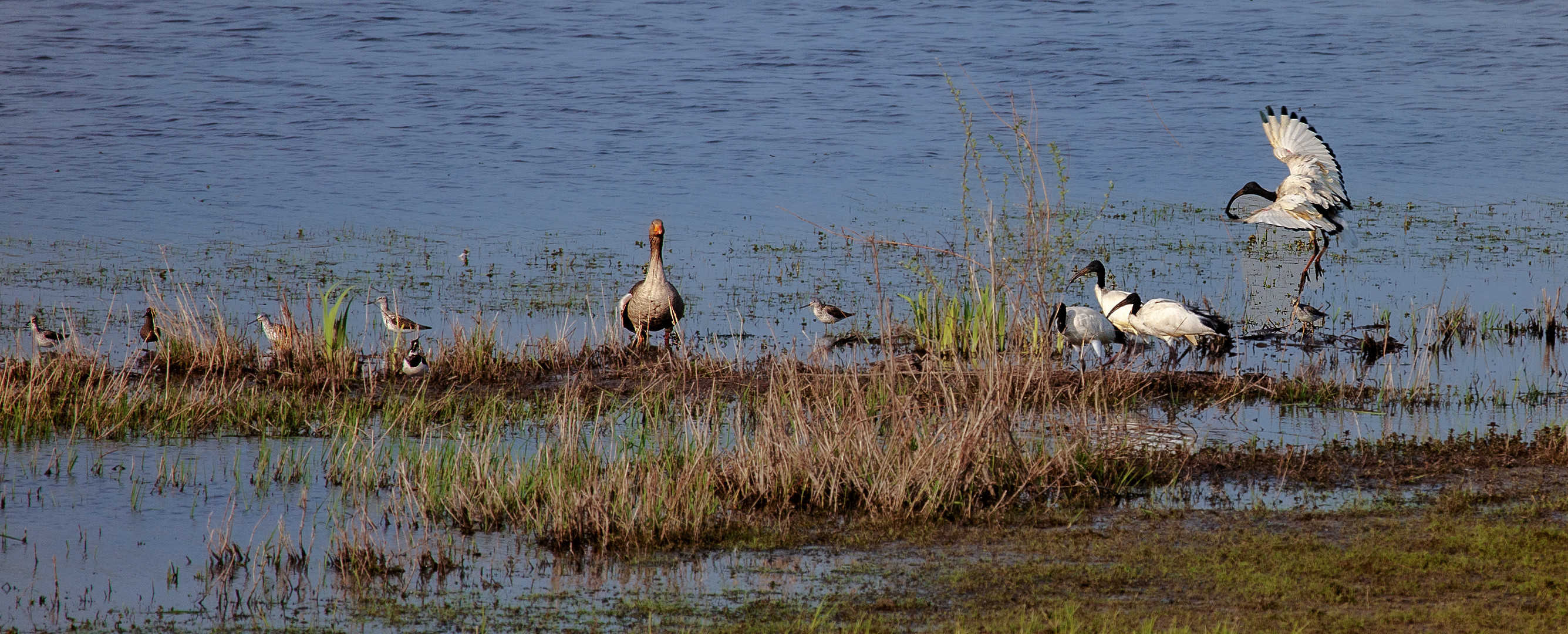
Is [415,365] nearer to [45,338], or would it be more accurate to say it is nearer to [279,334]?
[279,334]

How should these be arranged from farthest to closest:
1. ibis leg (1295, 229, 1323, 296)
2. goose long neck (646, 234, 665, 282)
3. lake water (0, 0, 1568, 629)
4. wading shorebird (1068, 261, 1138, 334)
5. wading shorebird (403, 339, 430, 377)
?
ibis leg (1295, 229, 1323, 296), wading shorebird (1068, 261, 1138, 334), goose long neck (646, 234, 665, 282), wading shorebird (403, 339, 430, 377), lake water (0, 0, 1568, 629)

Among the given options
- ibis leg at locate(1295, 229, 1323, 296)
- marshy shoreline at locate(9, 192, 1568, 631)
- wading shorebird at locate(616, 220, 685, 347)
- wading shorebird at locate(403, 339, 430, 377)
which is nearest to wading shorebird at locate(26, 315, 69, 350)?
marshy shoreline at locate(9, 192, 1568, 631)

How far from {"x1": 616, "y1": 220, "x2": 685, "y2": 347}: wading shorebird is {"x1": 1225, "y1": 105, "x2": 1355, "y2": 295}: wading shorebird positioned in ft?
15.4

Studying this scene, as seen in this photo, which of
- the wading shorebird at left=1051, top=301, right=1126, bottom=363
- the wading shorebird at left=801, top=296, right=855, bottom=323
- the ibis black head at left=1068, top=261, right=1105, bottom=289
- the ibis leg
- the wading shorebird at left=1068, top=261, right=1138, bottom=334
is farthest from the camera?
the ibis leg

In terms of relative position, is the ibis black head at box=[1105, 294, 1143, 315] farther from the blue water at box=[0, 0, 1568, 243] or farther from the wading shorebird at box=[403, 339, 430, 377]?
the blue water at box=[0, 0, 1568, 243]

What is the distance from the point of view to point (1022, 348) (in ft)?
30.2

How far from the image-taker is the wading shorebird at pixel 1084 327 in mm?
9984

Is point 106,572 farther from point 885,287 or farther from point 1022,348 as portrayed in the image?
point 885,287

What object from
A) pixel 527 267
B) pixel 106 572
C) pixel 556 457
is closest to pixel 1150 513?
pixel 556 457

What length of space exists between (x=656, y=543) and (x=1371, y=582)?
2703 mm

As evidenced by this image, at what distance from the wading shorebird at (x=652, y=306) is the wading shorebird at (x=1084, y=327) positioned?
8.83 ft

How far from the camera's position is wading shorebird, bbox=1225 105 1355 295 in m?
12.1

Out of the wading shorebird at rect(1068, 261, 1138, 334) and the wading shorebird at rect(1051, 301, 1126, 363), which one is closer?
the wading shorebird at rect(1051, 301, 1126, 363)

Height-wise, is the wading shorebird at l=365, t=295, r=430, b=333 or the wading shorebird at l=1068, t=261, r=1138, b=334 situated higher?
the wading shorebird at l=1068, t=261, r=1138, b=334
